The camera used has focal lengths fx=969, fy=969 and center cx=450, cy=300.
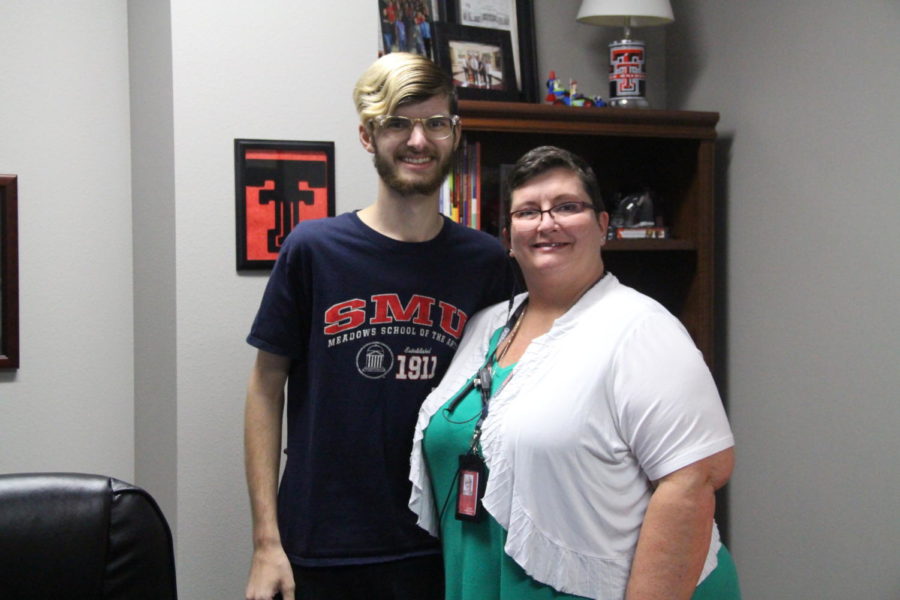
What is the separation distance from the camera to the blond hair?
1.70 meters

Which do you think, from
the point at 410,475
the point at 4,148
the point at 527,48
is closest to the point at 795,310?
the point at 527,48

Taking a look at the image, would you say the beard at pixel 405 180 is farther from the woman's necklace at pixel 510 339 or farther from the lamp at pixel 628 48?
the lamp at pixel 628 48

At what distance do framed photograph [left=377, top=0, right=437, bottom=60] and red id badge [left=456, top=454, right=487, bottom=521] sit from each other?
132cm

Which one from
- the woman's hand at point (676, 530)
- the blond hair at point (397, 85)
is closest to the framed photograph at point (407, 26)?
the blond hair at point (397, 85)

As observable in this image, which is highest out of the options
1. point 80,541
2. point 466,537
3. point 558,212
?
point 558,212

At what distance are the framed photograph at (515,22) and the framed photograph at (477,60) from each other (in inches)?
1.2

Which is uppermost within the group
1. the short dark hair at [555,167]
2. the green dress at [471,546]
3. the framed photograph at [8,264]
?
the short dark hair at [555,167]

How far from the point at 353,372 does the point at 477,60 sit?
121 centimetres

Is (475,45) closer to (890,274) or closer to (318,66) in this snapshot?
(318,66)

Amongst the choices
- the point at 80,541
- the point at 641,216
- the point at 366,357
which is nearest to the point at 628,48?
the point at 641,216

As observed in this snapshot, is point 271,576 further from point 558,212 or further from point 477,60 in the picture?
point 477,60

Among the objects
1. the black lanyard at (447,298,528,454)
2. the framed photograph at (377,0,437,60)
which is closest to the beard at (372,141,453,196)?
the black lanyard at (447,298,528,454)

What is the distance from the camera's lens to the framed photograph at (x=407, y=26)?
2512 mm

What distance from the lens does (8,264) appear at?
7.65 ft
